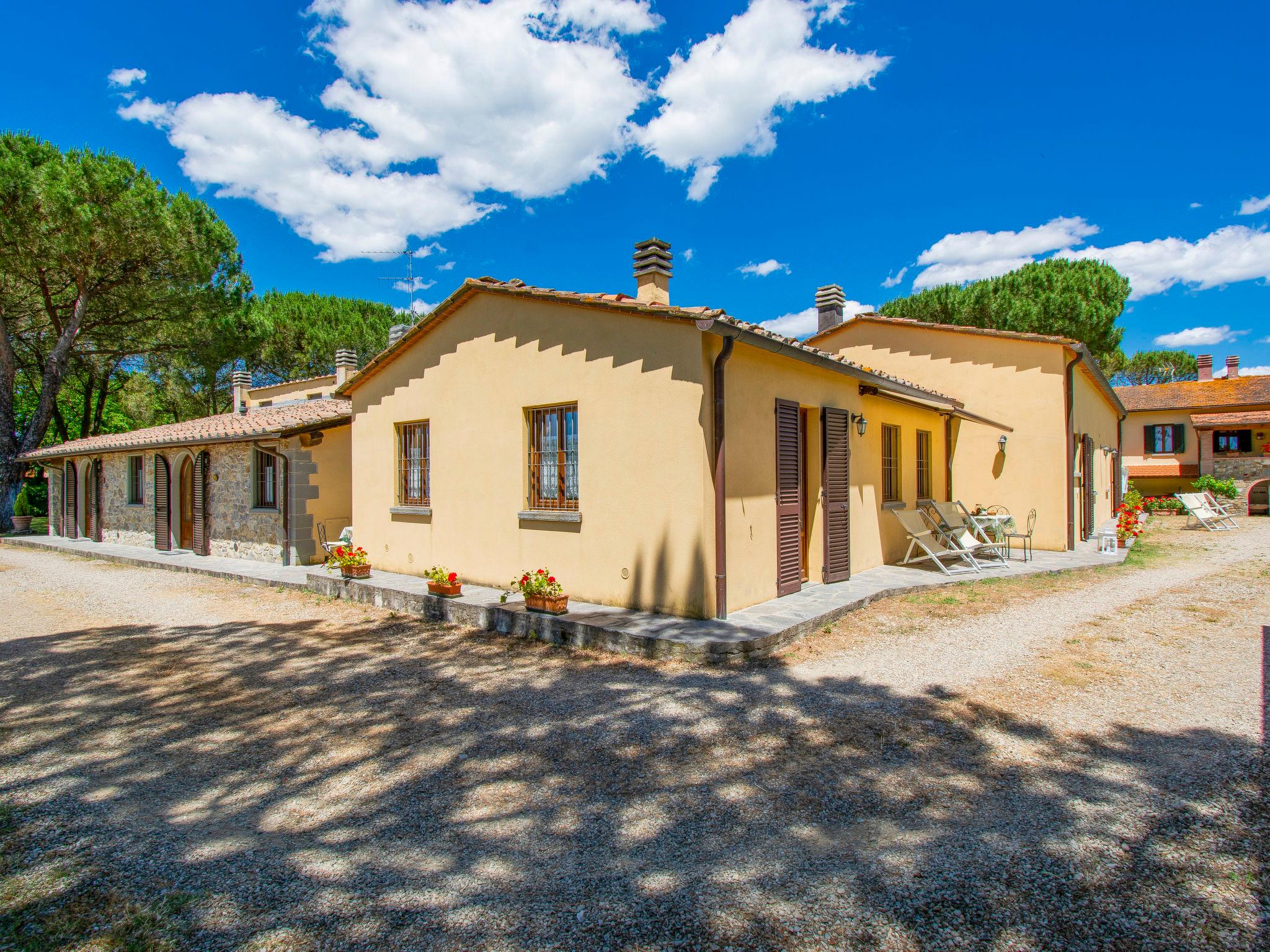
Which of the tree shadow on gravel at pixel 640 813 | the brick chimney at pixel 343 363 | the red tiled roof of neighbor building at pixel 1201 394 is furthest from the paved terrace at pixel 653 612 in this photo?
the red tiled roof of neighbor building at pixel 1201 394

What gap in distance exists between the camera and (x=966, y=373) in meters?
12.8

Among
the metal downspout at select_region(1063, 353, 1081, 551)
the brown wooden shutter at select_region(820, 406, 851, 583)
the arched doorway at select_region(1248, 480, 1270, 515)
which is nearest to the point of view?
the brown wooden shutter at select_region(820, 406, 851, 583)

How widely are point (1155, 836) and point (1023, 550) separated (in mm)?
9895

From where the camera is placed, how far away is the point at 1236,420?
2461cm

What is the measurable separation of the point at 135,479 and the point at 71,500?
4193mm

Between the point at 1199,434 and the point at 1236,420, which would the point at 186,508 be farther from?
the point at 1236,420

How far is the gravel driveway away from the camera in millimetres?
2443

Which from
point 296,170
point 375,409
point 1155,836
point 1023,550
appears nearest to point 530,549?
point 375,409

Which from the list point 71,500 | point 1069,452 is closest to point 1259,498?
point 1069,452

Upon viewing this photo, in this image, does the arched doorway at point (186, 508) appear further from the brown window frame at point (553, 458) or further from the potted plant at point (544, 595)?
the potted plant at point (544, 595)

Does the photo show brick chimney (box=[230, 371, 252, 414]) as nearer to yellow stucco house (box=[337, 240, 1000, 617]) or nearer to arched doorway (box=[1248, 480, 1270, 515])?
yellow stucco house (box=[337, 240, 1000, 617])

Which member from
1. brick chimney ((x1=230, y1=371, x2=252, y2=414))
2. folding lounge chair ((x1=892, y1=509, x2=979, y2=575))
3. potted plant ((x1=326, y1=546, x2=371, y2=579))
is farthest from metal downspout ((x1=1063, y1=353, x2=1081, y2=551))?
brick chimney ((x1=230, y1=371, x2=252, y2=414))

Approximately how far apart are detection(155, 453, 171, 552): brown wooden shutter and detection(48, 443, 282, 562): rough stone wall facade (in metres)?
0.14

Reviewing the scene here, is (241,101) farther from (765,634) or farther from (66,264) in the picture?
(765,634)
